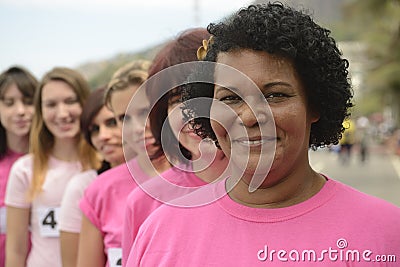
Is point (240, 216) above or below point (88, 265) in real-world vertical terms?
above

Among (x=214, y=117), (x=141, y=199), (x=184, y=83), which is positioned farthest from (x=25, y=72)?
(x=214, y=117)

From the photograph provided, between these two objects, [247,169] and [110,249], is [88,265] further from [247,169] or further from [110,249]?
[247,169]

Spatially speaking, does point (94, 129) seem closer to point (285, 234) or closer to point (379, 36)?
point (285, 234)

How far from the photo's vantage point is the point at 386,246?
145cm

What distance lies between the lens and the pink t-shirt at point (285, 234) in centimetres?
145

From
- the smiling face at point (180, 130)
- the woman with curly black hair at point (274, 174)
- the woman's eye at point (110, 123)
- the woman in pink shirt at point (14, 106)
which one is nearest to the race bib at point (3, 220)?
the woman in pink shirt at point (14, 106)

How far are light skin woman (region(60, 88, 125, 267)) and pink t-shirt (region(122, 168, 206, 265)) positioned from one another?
2.63 ft

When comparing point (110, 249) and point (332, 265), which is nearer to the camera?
point (332, 265)

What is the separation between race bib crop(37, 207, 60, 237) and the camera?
3.33 metres

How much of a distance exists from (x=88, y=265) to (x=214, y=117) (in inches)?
47.8

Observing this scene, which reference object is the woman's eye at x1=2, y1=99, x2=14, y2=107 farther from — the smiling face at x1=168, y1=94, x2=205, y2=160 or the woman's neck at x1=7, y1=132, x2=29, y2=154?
the smiling face at x1=168, y1=94, x2=205, y2=160

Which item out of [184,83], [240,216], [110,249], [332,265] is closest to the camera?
[332,265]

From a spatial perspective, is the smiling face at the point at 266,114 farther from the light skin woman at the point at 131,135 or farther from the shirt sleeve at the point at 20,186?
the shirt sleeve at the point at 20,186

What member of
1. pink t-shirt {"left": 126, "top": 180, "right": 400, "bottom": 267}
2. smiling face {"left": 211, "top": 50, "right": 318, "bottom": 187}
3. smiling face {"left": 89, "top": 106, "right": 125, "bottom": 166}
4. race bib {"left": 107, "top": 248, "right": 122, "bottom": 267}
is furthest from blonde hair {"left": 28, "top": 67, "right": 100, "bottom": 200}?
smiling face {"left": 211, "top": 50, "right": 318, "bottom": 187}
